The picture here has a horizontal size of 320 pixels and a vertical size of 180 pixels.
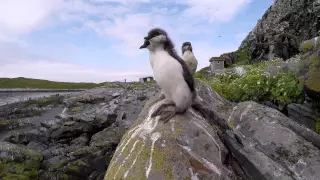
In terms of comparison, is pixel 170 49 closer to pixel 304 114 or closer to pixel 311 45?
pixel 304 114

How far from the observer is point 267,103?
33.3ft

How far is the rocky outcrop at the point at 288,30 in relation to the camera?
2603cm

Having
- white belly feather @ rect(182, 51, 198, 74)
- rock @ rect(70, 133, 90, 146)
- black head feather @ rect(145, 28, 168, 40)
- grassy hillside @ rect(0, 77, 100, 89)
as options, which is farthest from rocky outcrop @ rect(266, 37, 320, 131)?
grassy hillside @ rect(0, 77, 100, 89)

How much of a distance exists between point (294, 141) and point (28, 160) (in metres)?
13.0

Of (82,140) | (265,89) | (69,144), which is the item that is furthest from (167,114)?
(69,144)

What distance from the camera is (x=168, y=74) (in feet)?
20.0

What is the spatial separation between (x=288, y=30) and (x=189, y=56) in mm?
21750

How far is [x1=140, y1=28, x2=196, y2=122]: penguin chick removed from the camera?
6.14 m

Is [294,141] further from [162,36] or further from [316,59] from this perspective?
[162,36]

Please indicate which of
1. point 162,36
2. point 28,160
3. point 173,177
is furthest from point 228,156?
point 28,160

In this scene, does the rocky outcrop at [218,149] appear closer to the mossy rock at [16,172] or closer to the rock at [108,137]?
the mossy rock at [16,172]

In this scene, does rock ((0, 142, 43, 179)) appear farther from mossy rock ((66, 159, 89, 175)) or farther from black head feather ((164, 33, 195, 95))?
black head feather ((164, 33, 195, 95))

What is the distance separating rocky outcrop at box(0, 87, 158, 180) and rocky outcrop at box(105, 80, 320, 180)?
980 centimetres

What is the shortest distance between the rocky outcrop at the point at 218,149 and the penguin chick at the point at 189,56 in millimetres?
4223
